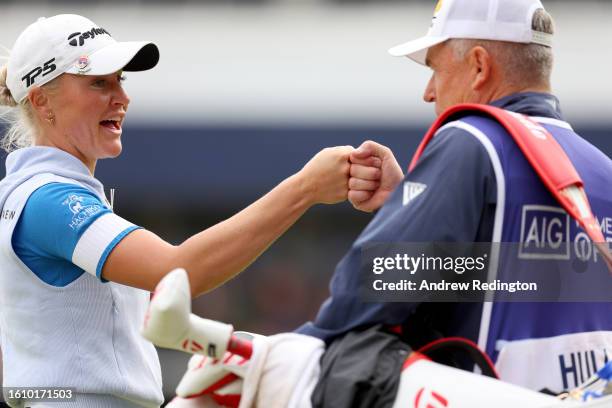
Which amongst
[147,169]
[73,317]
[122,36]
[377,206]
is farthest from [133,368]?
[122,36]

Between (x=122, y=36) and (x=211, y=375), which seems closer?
(x=211, y=375)

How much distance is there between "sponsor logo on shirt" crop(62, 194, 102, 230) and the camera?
3438 mm

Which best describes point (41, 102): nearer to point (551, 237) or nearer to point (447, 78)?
point (447, 78)

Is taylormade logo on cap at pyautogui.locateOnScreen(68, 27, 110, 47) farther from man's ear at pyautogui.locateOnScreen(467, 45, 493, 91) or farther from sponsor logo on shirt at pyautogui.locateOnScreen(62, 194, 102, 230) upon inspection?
man's ear at pyautogui.locateOnScreen(467, 45, 493, 91)

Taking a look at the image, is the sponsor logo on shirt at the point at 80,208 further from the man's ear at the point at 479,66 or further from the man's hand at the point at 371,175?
the man's ear at the point at 479,66

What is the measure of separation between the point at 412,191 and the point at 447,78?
0.55m

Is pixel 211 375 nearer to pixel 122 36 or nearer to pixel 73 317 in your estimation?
pixel 73 317

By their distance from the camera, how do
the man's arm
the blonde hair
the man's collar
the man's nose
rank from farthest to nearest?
the blonde hair → the man's nose → the man's collar → the man's arm

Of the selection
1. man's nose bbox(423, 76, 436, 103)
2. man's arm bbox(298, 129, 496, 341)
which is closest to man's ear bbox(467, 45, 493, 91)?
man's nose bbox(423, 76, 436, 103)

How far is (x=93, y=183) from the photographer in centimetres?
369

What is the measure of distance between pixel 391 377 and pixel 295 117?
9666 millimetres

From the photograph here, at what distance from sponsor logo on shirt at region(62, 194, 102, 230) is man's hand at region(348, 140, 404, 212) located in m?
0.76

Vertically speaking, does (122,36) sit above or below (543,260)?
below

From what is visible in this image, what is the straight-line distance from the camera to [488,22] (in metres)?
3.29
